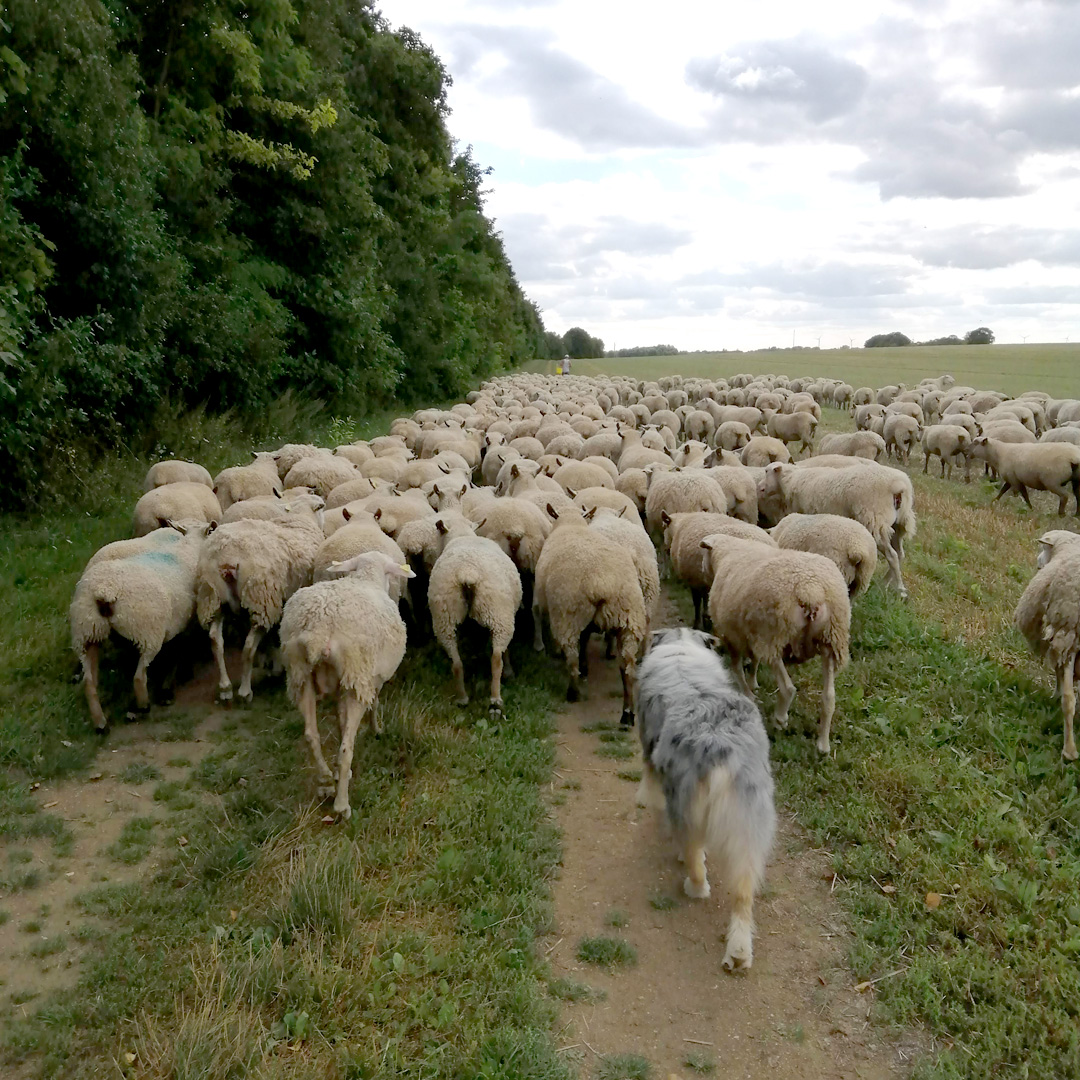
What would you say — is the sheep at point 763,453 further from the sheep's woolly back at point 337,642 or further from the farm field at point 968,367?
the farm field at point 968,367

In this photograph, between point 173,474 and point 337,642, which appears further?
point 173,474

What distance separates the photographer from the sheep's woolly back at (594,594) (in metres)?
6.30

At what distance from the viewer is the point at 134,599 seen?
242 inches

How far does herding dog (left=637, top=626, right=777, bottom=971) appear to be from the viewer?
3.83 m

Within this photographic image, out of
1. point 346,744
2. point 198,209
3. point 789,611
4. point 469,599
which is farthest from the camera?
point 198,209

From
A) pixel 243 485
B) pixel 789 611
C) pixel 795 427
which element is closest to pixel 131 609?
pixel 243 485

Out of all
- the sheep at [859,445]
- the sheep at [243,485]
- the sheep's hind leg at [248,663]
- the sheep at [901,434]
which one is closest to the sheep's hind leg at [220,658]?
the sheep's hind leg at [248,663]

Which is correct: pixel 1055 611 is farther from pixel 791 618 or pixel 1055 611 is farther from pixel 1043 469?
pixel 1043 469

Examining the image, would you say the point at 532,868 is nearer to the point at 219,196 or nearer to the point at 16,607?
the point at 16,607

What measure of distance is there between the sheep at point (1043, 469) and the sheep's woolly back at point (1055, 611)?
719 centimetres

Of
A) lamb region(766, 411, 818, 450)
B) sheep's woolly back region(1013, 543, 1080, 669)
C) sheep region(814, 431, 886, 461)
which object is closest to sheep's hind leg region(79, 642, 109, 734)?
sheep's woolly back region(1013, 543, 1080, 669)

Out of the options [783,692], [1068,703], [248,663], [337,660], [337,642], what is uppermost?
[337,642]

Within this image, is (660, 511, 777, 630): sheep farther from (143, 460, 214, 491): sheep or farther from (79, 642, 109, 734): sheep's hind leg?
(143, 460, 214, 491): sheep

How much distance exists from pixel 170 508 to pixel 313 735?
15.6ft
